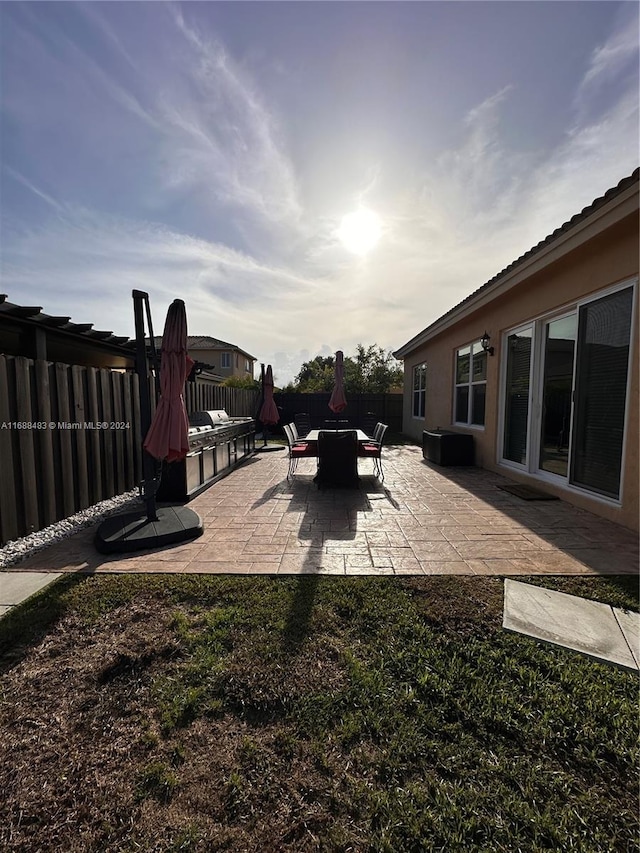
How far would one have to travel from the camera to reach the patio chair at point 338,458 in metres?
5.67

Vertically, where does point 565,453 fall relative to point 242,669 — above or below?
above

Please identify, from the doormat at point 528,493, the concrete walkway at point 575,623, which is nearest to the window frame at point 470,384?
the doormat at point 528,493

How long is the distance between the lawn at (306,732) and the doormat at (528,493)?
2.70 meters

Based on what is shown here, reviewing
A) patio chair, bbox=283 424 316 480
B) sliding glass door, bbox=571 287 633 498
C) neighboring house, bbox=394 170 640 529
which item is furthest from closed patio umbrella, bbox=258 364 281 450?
sliding glass door, bbox=571 287 633 498

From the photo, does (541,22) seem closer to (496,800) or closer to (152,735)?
(496,800)

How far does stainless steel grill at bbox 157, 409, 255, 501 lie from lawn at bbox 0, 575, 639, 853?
2.56 m

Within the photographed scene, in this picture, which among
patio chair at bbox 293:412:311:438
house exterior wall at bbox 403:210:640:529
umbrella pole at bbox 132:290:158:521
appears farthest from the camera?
patio chair at bbox 293:412:311:438

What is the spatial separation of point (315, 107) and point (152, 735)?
7.51m

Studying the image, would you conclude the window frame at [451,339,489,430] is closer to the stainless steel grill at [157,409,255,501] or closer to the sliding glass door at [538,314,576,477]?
the sliding glass door at [538,314,576,477]

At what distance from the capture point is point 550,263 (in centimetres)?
480

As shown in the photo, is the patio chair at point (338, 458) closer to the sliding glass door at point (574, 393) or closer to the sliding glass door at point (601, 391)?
the sliding glass door at point (574, 393)

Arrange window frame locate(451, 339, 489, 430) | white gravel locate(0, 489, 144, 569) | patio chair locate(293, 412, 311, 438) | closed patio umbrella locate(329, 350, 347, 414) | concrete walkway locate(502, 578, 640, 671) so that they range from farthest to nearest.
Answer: patio chair locate(293, 412, 311, 438) → closed patio umbrella locate(329, 350, 347, 414) → window frame locate(451, 339, 489, 430) → white gravel locate(0, 489, 144, 569) → concrete walkway locate(502, 578, 640, 671)

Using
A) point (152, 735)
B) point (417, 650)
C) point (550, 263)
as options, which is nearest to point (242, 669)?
point (152, 735)

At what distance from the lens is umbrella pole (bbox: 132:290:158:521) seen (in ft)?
12.2
